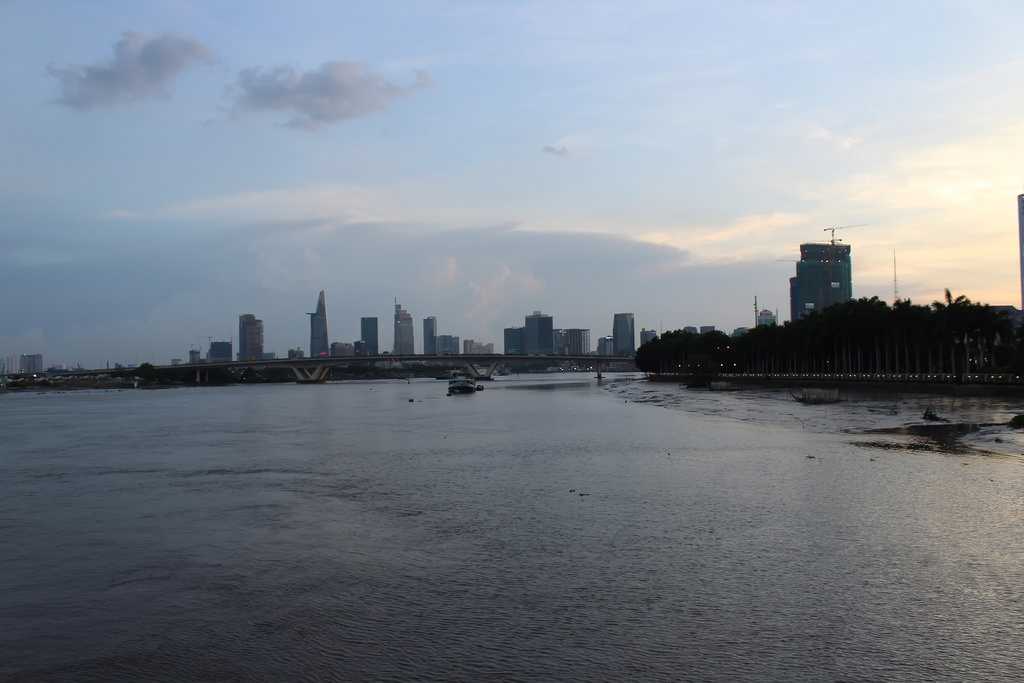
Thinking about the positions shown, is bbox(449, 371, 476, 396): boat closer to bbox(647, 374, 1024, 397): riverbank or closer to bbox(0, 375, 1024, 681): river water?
bbox(647, 374, 1024, 397): riverbank

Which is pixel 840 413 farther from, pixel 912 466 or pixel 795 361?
pixel 795 361

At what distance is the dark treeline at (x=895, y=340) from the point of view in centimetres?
9819

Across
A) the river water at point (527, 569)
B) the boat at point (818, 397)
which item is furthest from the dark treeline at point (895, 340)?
the river water at point (527, 569)

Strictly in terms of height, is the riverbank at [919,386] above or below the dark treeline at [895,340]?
below

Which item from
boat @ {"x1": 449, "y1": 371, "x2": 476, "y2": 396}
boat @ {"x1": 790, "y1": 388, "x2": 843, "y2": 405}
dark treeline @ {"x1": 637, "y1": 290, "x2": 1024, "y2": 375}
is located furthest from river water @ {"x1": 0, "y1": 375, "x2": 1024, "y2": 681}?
boat @ {"x1": 449, "y1": 371, "x2": 476, "y2": 396}

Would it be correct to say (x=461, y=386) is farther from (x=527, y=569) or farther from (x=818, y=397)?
(x=527, y=569)

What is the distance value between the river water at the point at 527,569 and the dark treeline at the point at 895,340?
69300mm

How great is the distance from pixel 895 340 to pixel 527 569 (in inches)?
4418

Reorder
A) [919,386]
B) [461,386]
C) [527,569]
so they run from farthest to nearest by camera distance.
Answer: [461,386], [919,386], [527,569]

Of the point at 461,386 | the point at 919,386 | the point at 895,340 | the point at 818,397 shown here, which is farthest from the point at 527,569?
the point at 461,386

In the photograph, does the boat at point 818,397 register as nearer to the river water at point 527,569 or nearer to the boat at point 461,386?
the river water at point 527,569

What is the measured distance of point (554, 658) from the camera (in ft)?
35.9

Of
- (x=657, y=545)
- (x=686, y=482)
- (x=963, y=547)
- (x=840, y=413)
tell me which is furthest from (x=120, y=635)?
(x=840, y=413)

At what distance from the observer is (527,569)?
1569cm
